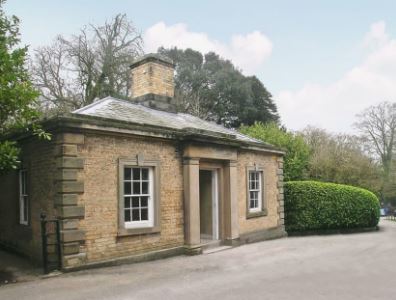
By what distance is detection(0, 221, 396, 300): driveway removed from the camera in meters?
6.83

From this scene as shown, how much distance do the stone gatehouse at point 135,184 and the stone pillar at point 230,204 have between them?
0.11ft

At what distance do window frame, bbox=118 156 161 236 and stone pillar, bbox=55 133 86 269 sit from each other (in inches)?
41.4

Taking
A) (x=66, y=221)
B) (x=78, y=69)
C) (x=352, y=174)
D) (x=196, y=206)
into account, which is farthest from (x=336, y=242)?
(x=78, y=69)

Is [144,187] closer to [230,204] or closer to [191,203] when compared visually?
[191,203]

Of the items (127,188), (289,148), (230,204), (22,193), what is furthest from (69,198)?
(289,148)

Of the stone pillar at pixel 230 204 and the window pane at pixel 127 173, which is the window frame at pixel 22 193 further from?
the stone pillar at pixel 230 204

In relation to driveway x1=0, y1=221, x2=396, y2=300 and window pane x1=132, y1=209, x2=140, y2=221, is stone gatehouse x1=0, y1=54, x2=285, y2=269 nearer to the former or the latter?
window pane x1=132, y1=209, x2=140, y2=221

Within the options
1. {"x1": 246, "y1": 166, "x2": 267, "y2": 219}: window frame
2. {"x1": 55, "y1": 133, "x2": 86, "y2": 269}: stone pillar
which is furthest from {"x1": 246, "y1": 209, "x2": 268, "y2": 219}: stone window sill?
{"x1": 55, "y1": 133, "x2": 86, "y2": 269}: stone pillar

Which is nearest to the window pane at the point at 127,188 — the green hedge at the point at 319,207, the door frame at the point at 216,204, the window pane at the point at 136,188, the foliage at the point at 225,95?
the window pane at the point at 136,188

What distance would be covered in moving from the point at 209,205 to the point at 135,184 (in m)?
3.45

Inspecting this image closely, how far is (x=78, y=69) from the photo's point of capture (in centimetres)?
3108

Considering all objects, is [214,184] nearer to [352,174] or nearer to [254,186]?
[254,186]

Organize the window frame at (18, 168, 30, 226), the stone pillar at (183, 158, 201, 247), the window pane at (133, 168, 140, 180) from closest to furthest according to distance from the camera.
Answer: the window pane at (133, 168, 140, 180)
the window frame at (18, 168, 30, 226)
the stone pillar at (183, 158, 201, 247)

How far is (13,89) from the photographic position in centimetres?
754
